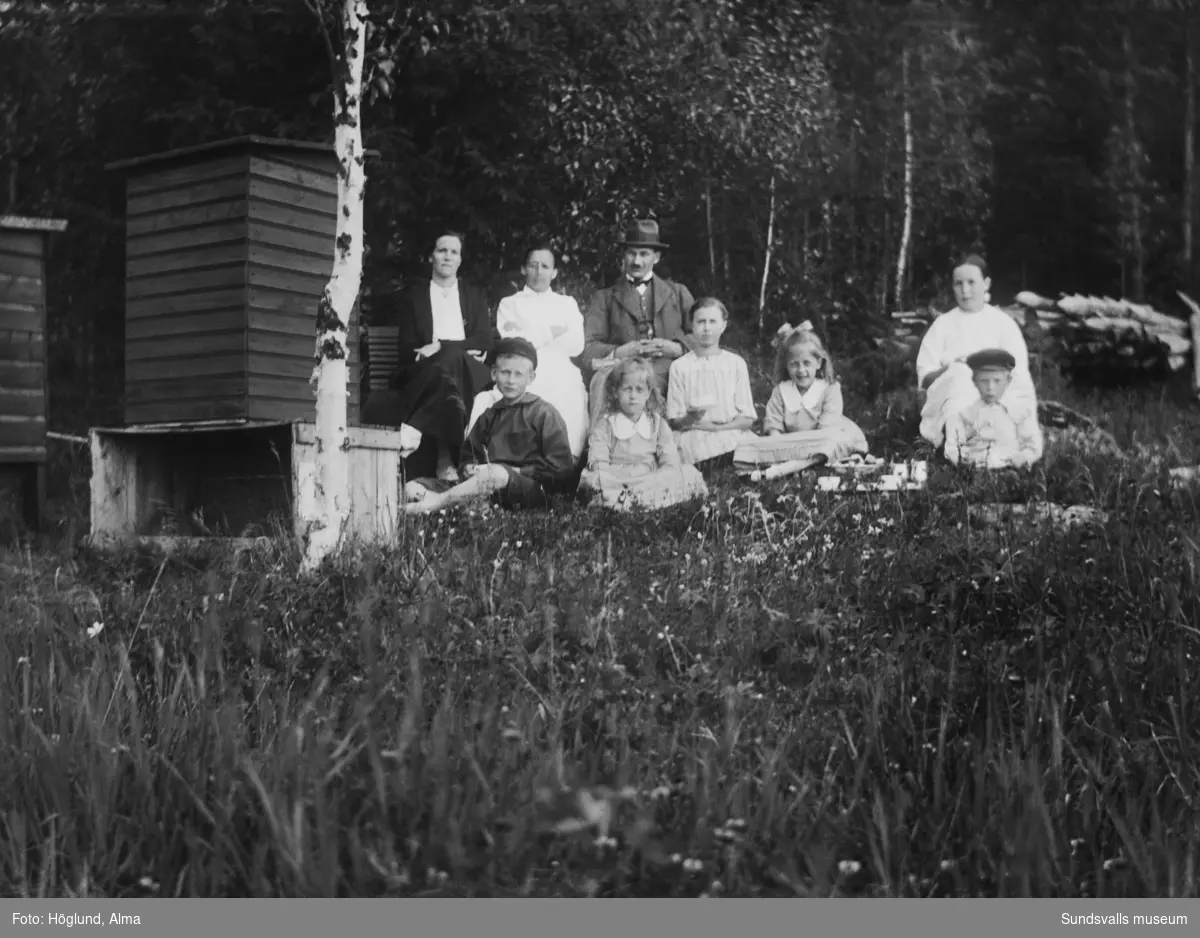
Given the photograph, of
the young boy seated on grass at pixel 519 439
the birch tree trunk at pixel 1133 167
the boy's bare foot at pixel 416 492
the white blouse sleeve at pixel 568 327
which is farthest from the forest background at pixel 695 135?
the boy's bare foot at pixel 416 492

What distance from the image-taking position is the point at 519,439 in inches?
360

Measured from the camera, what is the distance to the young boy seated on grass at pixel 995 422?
354 inches

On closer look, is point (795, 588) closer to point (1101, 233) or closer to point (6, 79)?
point (1101, 233)

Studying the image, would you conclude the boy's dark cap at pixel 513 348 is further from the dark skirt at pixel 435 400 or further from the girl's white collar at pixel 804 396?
the girl's white collar at pixel 804 396

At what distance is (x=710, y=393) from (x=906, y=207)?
10.3 m

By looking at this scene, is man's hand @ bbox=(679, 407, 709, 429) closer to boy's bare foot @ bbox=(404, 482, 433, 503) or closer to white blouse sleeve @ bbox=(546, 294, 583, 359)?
white blouse sleeve @ bbox=(546, 294, 583, 359)

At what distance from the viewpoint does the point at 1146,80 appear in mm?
17594

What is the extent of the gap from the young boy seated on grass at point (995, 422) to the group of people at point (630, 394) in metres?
0.01

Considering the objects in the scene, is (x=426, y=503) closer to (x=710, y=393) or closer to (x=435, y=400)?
(x=435, y=400)

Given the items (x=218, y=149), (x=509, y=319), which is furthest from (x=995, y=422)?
(x=218, y=149)

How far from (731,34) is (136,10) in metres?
6.62

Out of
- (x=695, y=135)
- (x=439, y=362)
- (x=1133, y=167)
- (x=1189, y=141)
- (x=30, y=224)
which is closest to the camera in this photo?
(x=439, y=362)

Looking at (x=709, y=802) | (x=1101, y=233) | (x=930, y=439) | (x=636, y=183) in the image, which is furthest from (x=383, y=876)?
(x=1101, y=233)

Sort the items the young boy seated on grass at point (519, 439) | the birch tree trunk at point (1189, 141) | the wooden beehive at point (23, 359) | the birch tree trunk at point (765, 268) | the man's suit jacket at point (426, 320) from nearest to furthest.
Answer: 1. the young boy seated on grass at point (519, 439)
2. the man's suit jacket at point (426, 320)
3. the wooden beehive at point (23, 359)
4. the birch tree trunk at point (1189, 141)
5. the birch tree trunk at point (765, 268)
